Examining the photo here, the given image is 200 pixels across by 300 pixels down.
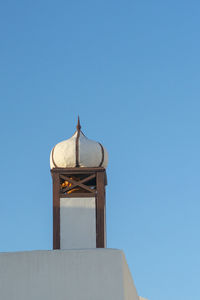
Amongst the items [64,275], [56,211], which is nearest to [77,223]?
[56,211]

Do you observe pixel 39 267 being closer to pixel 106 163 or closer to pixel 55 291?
pixel 55 291

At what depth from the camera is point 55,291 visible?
15.7 meters

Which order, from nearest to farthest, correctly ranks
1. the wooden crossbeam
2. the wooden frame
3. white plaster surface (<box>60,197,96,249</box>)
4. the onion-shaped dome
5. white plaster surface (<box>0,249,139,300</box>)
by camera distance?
white plaster surface (<box>0,249,139,300</box>), white plaster surface (<box>60,197,96,249</box>), the wooden frame, the wooden crossbeam, the onion-shaped dome

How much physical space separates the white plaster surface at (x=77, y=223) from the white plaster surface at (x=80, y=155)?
888mm

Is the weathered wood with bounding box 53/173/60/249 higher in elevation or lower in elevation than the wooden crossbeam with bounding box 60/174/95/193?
lower

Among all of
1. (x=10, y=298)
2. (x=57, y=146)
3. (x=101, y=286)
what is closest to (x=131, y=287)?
(x=101, y=286)

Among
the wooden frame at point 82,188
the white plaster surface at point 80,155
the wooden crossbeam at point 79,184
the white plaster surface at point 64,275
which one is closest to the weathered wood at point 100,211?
the wooden frame at point 82,188

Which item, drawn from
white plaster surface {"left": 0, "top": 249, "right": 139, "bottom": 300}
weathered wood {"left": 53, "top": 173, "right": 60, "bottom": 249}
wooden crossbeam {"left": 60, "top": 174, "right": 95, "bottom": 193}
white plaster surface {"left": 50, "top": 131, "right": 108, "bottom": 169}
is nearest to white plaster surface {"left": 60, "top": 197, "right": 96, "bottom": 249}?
weathered wood {"left": 53, "top": 173, "right": 60, "bottom": 249}

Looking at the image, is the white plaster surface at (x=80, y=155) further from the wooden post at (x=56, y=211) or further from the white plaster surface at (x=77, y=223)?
the white plaster surface at (x=77, y=223)

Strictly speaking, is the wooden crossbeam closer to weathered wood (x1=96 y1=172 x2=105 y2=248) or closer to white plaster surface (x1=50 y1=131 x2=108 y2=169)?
weathered wood (x1=96 y1=172 x2=105 y2=248)

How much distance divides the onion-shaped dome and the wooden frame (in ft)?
0.64

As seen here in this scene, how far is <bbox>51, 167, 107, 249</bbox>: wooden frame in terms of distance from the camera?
64.7 ft

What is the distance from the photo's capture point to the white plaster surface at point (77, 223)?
19.6m

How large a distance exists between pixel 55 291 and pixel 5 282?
98 centimetres
